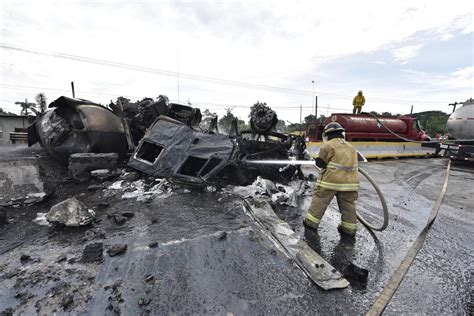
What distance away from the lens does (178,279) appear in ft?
6.41

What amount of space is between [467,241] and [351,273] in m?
2.14

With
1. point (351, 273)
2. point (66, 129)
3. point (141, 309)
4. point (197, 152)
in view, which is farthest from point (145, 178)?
point (351, 273)

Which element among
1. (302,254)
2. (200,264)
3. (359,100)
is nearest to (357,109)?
(359,100)

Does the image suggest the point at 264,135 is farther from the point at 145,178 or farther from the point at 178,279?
the point at 178,279

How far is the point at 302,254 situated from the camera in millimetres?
2344

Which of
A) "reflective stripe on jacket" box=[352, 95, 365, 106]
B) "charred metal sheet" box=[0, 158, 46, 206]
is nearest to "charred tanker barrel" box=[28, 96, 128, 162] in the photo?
"charred metal sheet" box=[0, 158, 46, 206]

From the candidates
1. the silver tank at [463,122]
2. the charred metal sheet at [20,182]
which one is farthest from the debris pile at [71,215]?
the silver tank at [463,122]

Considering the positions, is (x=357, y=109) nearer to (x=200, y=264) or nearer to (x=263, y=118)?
(x=263, y=118)

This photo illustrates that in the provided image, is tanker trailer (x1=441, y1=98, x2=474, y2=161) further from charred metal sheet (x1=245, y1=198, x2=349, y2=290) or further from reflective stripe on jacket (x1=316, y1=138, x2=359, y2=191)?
charred metal sheet (x1=245, y1=198, x2=349, y2=290)

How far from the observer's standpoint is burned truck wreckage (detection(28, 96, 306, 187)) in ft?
14.0

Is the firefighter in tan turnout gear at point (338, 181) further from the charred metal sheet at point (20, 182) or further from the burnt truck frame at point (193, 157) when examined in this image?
the charred metal sheet at point (20, 182)

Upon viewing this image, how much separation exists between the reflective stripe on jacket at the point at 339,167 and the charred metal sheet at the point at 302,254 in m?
0.78

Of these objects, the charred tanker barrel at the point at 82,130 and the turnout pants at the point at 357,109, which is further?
the turnout pants at the point at 357,109

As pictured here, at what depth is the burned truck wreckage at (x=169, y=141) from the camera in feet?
14.0
